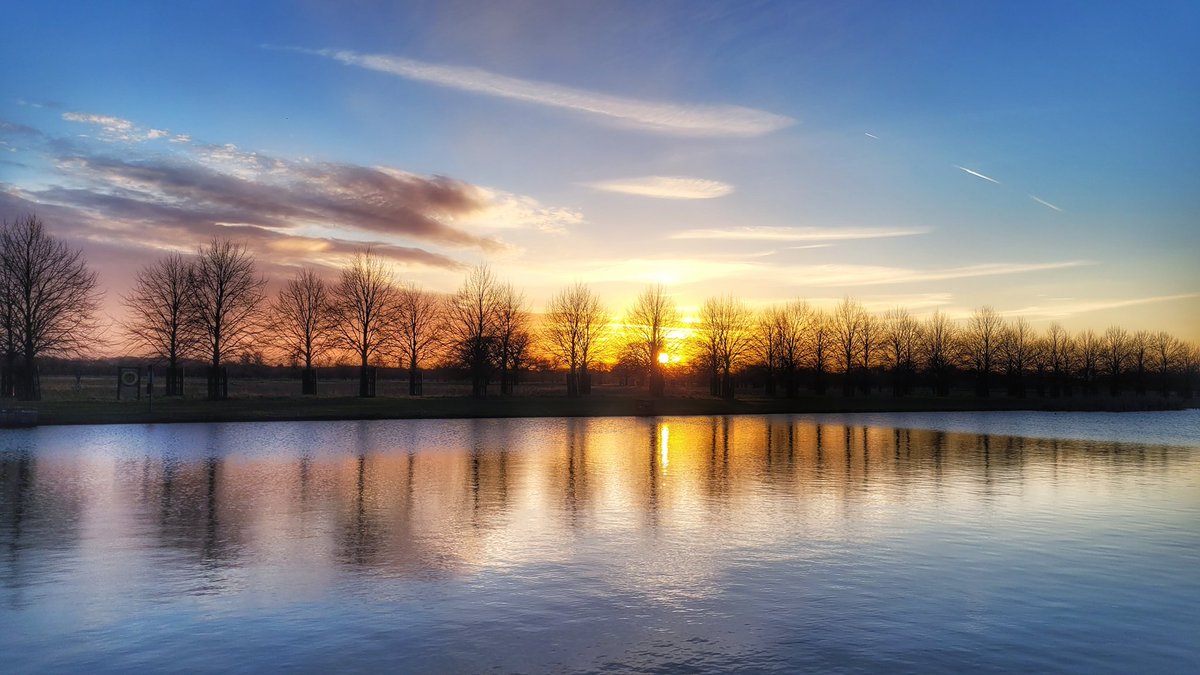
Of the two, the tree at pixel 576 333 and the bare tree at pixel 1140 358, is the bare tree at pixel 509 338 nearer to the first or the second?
the tree at pixel 576 333

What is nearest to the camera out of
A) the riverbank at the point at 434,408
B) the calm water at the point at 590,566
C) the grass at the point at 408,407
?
the calm water at the point at 590,566

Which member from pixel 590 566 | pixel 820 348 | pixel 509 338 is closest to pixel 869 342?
pixel 820 348

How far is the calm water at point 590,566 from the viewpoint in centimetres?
830

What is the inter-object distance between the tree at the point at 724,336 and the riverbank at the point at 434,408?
2033 centimetres

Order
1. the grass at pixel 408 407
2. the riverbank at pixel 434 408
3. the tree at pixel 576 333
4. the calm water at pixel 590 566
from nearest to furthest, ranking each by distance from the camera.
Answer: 1. the calm water at pixel 590 566
2. the riverbank at pixel 434 408
3. the grass at pixel 408 407
4. the tree at pixel 576 333

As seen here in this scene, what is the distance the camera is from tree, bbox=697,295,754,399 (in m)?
101

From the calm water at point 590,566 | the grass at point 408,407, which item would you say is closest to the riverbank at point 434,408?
the grass at point 408,407

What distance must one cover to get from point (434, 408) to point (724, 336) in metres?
54.4

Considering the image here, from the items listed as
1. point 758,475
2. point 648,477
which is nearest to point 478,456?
point 648,477

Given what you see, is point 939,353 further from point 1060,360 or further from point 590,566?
Result: point 590,566

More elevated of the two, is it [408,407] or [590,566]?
[408,407]

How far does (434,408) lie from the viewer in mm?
56625

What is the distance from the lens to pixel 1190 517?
17.2 metres

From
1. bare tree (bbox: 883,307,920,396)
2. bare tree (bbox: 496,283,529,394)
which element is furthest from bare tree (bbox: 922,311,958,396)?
bare tree (bbox: 496,283,529,394)
